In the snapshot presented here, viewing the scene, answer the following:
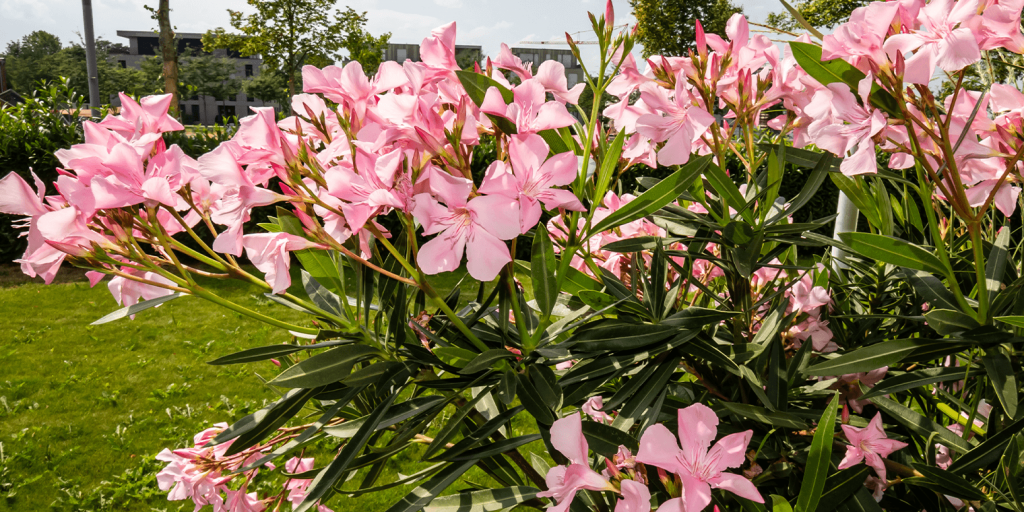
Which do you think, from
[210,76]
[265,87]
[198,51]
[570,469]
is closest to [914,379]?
[570,469]

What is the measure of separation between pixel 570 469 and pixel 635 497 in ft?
0.21

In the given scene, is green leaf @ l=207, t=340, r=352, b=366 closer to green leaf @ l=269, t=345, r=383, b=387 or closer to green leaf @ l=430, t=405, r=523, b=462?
green leaf @ l=269, t=345, r=383, b=387

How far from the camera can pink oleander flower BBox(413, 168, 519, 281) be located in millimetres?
546

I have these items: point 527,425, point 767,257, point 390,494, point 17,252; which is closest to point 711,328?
point 767,257

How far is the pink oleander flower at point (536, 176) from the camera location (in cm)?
57

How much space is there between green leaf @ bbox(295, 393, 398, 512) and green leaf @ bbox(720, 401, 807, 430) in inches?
16.2

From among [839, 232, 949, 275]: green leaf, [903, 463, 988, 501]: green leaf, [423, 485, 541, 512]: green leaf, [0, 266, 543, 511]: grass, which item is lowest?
[0, 266, 543, 511]: grass

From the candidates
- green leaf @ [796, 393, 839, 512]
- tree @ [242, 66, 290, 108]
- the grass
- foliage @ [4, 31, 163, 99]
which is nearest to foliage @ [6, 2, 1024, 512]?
green leaf @ [796, 393, 839, 512]

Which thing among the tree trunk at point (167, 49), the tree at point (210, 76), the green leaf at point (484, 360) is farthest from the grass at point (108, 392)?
the tree at point (210, 76)

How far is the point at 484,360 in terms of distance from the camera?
636 mm

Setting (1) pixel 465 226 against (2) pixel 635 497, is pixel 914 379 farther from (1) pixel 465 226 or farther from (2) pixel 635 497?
(1) pixel 465 226

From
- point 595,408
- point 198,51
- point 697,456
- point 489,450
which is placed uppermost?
point 198,51

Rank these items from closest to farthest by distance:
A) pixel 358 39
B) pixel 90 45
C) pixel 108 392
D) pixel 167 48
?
pixel 108 392 → pixel 90 45 → pixel 167 48 → pixel 358 39

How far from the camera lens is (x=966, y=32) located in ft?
1.75
